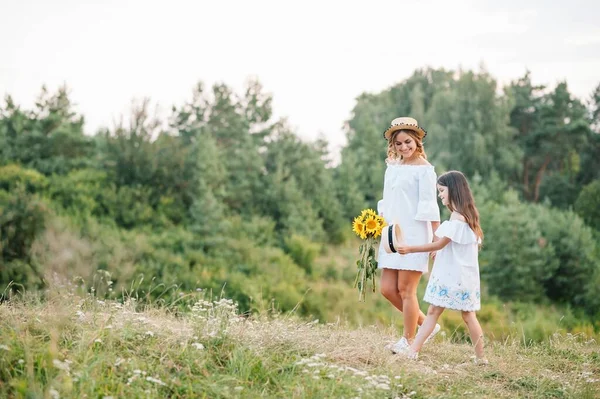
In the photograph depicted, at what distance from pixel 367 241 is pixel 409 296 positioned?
0.62 m

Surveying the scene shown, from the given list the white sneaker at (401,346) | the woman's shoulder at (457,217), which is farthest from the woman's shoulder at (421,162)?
the white sneaker at (401,346)

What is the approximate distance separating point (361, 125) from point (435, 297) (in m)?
38.3

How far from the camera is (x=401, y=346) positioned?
5.27 m

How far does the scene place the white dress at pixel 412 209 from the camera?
5.36m

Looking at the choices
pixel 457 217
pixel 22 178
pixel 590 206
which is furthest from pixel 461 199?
pixel 590 206

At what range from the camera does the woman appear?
17.6 ft

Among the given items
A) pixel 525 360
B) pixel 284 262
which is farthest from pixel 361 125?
pixel 525 360

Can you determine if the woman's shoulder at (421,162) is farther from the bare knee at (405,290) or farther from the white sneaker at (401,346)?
the white sneaker at (401,346)

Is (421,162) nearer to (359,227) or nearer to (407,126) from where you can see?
(407,126)

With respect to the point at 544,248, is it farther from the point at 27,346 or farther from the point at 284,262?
the point at 27,346

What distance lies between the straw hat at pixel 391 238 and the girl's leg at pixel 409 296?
386 millimetres

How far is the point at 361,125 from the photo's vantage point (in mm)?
42812

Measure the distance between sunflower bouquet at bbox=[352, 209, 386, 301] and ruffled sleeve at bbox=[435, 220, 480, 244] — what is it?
542 millimetres

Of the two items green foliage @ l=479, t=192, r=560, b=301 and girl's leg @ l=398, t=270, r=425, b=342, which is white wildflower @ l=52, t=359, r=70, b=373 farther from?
green foliage @ l=479, t=192, r=560, b=301
